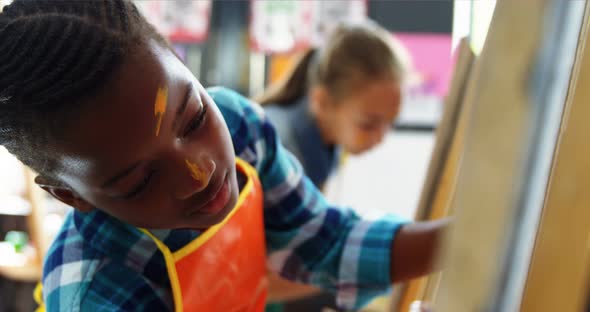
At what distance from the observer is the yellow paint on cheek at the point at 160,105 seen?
0.25 metres

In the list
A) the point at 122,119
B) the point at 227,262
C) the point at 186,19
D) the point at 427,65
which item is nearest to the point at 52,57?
the point at 122,119

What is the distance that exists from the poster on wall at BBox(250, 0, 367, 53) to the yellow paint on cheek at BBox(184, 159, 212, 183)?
1683mm

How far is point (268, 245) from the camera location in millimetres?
445

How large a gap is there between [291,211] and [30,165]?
20 centimetres

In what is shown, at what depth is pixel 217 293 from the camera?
1.18 feet

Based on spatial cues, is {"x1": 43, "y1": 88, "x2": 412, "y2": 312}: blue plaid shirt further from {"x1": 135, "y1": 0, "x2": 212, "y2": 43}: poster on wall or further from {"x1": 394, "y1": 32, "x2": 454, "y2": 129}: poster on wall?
{"x1": 394, "y1": 32, "x2": 454, "y2": 129}: poster on wall

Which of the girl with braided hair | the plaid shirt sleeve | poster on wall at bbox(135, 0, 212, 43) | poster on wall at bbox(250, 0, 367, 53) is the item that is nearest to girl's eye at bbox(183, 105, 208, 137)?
the girl with braided hair

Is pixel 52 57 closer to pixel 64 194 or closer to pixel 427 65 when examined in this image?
pixel 64 194

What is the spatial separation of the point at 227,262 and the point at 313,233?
0.08 metres

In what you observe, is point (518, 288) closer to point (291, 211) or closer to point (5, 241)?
point (291, 211)

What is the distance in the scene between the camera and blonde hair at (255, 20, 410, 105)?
948mm

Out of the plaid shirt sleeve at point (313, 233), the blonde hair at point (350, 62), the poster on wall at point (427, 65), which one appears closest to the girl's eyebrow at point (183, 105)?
the plaid shirt sleeve at point (313, 233)

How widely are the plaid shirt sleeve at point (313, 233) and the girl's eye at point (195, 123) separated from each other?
0.14 meters

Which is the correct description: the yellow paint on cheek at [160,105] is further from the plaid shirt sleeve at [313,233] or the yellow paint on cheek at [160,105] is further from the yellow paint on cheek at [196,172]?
the plaid shirt sleeve at [313,233]
